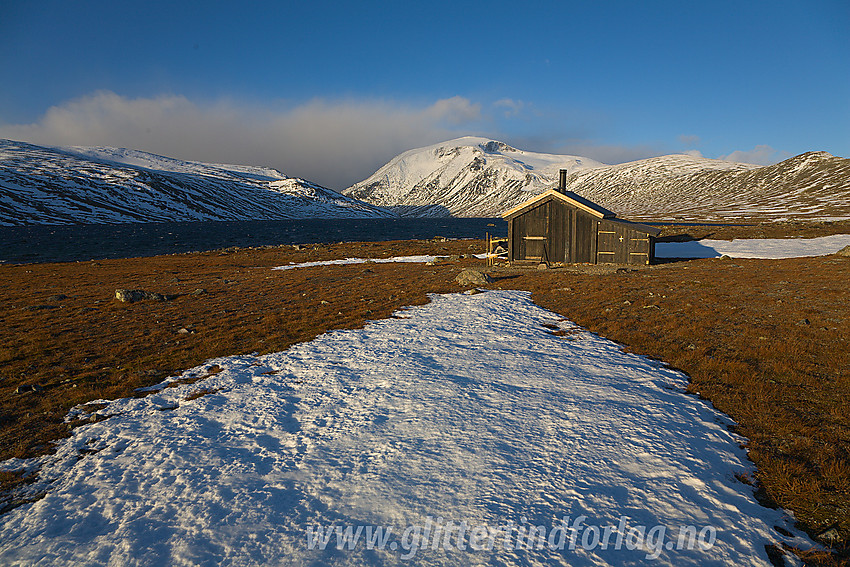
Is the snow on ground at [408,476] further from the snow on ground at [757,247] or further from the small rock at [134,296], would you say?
the snow on ground at [757,247]

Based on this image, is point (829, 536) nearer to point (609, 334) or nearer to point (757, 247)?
point (609, 334)

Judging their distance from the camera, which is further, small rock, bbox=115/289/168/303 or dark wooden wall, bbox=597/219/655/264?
dark wooden wall, bbox=597/219/655/264

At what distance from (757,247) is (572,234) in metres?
26.8

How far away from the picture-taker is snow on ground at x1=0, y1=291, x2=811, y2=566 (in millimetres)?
5855

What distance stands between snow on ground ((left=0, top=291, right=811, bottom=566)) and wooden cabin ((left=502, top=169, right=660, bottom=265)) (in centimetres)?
2692

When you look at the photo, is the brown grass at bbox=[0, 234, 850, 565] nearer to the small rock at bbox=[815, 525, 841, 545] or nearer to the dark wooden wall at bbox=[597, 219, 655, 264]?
the small rock at bbox=[815, 525, 841, 545]

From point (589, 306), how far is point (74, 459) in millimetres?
20062

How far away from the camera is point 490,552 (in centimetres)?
566

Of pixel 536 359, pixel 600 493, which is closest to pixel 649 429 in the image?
pixel 600 493

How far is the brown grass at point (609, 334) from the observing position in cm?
828

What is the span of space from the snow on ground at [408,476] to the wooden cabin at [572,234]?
2692 centimetres

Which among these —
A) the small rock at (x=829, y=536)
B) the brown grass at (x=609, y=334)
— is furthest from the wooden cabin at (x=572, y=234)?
the small rock at (x=829, y=536)

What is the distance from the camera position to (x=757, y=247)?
4628 cm

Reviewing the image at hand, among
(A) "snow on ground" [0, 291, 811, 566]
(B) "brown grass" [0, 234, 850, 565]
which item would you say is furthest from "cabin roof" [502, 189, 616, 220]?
(A) "snow on ground" [0, 291, 811, 566]
